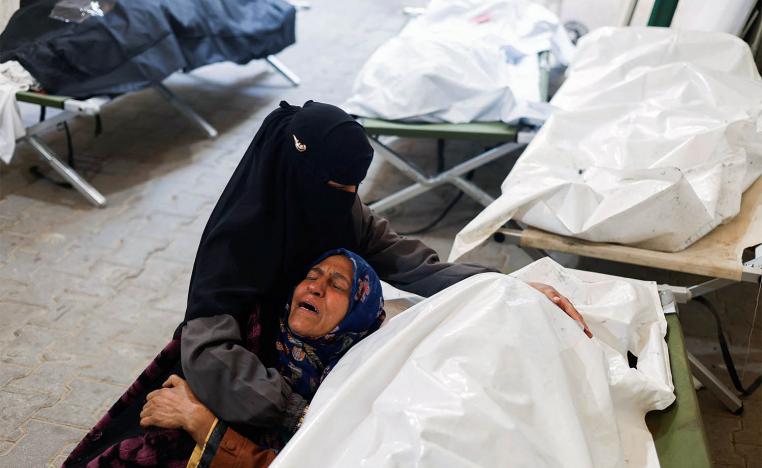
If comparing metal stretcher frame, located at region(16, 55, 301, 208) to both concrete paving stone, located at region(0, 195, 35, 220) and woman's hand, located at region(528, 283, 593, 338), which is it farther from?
woman's hand, located at region(528, 283, 593, 338)

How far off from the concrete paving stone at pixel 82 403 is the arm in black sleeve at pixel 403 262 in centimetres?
109

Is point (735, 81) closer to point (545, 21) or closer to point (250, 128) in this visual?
point (545, 21)

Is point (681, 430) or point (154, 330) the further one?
point (154, 330)

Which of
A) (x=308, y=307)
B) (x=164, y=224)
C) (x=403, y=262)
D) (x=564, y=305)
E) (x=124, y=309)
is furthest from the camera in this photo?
(x=164, y=224)

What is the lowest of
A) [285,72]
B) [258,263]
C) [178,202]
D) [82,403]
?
[285,72]

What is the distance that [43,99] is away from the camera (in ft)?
10.8

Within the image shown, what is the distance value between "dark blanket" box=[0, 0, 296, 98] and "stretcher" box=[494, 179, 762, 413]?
220 cm

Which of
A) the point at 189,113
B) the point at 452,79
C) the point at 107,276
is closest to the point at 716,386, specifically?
the point at 452,79

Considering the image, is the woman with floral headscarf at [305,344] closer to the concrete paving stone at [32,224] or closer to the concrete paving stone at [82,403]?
the concrete paving stone at [82,403]

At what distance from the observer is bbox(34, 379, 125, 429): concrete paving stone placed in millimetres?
2307

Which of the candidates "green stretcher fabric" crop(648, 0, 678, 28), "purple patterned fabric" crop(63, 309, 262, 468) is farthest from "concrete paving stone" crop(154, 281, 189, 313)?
"green stretcher fabric" crop(648, 0, 678, 28)

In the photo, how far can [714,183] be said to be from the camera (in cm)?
234

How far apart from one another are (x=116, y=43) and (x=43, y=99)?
1.46ft

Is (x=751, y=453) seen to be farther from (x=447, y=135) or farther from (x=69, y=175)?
(x=69, y=175)
